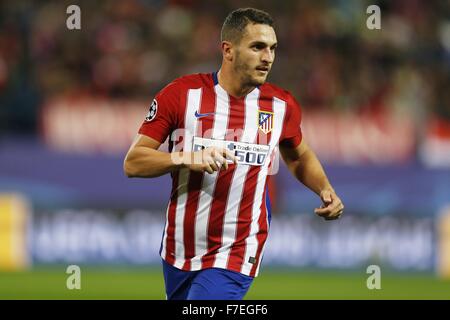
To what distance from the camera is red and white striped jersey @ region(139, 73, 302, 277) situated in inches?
230

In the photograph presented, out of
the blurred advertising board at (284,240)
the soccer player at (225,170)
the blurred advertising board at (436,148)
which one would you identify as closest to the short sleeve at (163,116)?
the soccer player at (225,170)

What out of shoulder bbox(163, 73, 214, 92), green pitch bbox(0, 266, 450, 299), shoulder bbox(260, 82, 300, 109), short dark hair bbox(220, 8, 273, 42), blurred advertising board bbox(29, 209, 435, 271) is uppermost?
short dark hair bbox(220, 8, 273, 42)

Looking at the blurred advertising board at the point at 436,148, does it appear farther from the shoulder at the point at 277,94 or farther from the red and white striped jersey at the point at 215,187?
the red and white striped jersey at the point at 215,187

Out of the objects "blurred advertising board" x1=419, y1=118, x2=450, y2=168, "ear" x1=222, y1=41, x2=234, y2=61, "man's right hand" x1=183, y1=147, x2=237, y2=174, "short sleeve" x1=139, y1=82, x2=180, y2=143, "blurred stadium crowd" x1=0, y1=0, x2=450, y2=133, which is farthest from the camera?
"blurred stadium crowd" x1=0, y1=0, x2=450, y2=133

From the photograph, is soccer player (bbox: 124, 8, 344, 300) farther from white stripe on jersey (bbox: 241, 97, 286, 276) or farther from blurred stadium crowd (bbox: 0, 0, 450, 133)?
blurred stadium crowd (bbox: 0, 0, 450, 133)

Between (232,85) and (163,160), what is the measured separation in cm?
81

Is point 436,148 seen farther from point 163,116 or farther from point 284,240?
point 163,116

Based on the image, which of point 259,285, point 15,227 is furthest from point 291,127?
point 15,227

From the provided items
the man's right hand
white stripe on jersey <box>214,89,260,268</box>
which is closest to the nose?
white stripe on jersey <box>214,89,260,268</box>

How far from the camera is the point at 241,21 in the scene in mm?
5852

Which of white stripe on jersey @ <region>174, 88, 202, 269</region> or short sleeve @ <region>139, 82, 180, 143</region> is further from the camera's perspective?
white stripe on jersey @ <region>174, 88, 202, 269</region>

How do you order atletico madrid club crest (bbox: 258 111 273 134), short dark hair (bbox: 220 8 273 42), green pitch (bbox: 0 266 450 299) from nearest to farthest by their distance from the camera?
short dark hair (bbox: 220 8 273 42) → atletico madrid club crest (bbox: 258 111 273 134) → green pitch (bbox: 0 266 450 299)

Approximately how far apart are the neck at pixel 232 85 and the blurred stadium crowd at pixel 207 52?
273 inches
